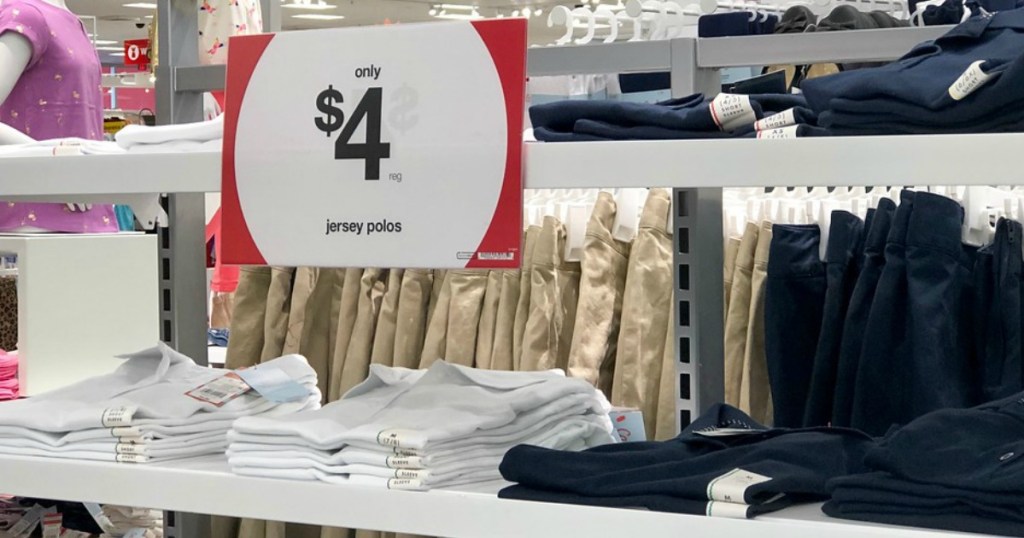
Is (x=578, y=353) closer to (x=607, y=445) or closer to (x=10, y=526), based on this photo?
(x=607, y=445)

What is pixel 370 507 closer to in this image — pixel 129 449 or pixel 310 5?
pixel 129 449

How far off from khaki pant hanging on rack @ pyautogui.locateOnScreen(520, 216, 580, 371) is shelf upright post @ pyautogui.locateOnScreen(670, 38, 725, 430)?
681mm

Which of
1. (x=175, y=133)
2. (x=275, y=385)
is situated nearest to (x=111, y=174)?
(x=175, y=133)

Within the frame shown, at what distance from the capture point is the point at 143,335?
285cm

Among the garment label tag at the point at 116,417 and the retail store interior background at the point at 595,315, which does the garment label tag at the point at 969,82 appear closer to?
the retail store interior background at the point at 595,315

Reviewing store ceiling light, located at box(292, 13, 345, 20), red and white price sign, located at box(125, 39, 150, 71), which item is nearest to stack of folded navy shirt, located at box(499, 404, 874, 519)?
red and white price sign, located at box(125, 39, 150, 71)

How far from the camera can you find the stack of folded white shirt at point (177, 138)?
1.65 meters

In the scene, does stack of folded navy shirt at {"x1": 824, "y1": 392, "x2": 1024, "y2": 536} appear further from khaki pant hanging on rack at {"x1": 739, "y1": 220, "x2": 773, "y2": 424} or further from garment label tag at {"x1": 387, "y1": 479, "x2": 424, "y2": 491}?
khaki pant hanging on rack at {"x1": 739, "y1": 220, "x2": 773, "y2": 424}

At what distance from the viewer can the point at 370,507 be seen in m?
1.46

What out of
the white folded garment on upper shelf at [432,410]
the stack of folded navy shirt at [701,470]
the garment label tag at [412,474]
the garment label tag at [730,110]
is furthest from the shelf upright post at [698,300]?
the garment label tag at [412,474]

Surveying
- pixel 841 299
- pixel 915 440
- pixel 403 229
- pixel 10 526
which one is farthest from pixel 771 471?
pixel 10 526

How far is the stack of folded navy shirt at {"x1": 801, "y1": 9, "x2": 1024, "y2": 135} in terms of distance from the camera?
1.27 meters

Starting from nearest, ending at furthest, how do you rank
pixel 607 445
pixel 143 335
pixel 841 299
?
pixel 607 445 < pixel 841 299 < pixel 143 335

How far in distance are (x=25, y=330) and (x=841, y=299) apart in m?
1.60
